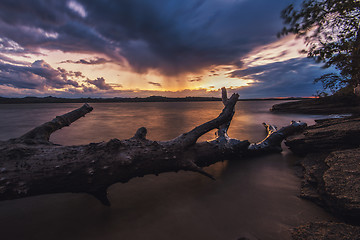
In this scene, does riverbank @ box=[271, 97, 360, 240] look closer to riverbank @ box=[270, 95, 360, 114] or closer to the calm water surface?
the calm water surface

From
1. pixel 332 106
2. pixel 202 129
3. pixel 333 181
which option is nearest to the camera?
pixel 333 181

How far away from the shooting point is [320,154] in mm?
3854

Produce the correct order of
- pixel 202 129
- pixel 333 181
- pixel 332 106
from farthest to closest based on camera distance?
1. pixel 332 106
2. pixel 202 129
3. pixel 333 181

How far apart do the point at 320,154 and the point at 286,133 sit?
5.57 ft

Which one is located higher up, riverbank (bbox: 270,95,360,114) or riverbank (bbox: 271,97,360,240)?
riverbank (bbox: 270,95,360,114)

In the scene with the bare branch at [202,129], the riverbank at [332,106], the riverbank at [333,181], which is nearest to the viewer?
the riverbank at [333,181]

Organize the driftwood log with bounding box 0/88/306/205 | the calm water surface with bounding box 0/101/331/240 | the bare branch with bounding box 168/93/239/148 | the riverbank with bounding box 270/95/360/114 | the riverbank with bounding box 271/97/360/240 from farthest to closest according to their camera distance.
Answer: the riverbank with bounding box 270/95/360/114, the bare branch with bounding box 168/93/239/148, the driftwood log with bounding box 0/88/306/205, the calm water surface with bounding box 0/101/331/240, the riverbank with bounding box 271/97/360/240

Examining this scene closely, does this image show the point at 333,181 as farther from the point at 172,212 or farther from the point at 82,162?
the point at 82,162

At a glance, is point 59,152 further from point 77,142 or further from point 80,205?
point 77,142

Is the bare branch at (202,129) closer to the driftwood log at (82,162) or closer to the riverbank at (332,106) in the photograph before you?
the driftwood log at (82,162)

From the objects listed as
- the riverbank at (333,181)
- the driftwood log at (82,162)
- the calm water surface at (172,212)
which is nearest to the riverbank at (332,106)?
the riverbank at (333,181)

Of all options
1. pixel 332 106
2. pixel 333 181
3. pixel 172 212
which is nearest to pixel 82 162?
pixel 172 212

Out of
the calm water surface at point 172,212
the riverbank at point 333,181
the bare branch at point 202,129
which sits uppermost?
the bare branch at point 202,129

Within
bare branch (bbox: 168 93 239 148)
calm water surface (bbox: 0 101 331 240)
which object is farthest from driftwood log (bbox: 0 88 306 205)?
calm water surface (bbox: 0 101 331 240)
